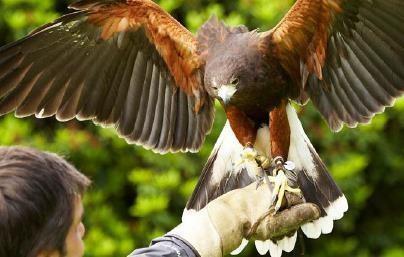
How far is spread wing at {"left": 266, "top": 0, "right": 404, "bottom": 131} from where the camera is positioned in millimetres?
3553

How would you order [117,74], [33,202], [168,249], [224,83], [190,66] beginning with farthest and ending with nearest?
[117,74], [190,66], [224,83], [168,249], [33,202]

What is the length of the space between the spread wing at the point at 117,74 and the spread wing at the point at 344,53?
1.66ft

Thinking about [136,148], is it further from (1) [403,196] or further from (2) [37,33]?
(1) [403,196]

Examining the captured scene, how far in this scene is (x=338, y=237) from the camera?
18.8ft

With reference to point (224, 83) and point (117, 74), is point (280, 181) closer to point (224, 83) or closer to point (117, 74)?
point (224, 83)

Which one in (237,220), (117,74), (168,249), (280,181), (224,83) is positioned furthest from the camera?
(117,74)

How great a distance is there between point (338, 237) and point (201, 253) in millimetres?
3422

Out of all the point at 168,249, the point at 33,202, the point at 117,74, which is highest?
the point at 33,202

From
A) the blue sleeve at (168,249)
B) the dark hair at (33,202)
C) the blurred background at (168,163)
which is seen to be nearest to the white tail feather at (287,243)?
the blurred background at (168,163)

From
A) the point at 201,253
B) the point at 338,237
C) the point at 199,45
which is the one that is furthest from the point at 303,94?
the point at 338,237

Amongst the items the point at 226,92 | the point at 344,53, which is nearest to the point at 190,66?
the point at 226,92

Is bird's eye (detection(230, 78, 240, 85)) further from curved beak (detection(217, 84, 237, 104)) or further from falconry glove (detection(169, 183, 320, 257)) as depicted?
falconry glove (detection(169, 183, 320, 257))

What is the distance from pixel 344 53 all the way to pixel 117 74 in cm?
112

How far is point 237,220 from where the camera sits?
9.29 ft
